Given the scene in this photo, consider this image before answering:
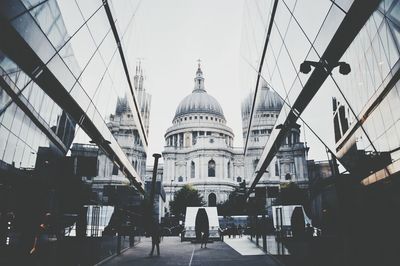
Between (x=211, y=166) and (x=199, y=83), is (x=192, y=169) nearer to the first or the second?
(x=211, y=166)

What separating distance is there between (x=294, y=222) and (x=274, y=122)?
213 inches

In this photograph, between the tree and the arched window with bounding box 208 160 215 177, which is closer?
the tree

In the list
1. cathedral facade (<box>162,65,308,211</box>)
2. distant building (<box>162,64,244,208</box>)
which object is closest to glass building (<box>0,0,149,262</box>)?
cathedral facade (<box>162,65,308,211</box>)

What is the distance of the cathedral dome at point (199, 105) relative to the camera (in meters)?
101

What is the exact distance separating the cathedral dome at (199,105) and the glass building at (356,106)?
305 ft

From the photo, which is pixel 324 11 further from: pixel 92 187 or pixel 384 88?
pixel 92 187

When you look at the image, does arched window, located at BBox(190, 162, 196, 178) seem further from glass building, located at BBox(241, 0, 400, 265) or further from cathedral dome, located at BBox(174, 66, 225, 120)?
glass building, located at BBox(241, 0, 400, 265)

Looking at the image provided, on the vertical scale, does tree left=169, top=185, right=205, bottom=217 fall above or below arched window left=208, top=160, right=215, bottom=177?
below

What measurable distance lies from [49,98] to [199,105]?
95125 millimetres

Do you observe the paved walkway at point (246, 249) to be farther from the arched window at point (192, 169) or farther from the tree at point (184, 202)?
the arched window at point (192, 169)

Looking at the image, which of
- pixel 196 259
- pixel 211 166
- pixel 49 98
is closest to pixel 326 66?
pixel 49 98

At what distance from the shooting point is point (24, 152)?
5.68 meters

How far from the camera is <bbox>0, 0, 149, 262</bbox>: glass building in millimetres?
5121

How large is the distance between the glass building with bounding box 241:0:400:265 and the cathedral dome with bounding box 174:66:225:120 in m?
92.9
